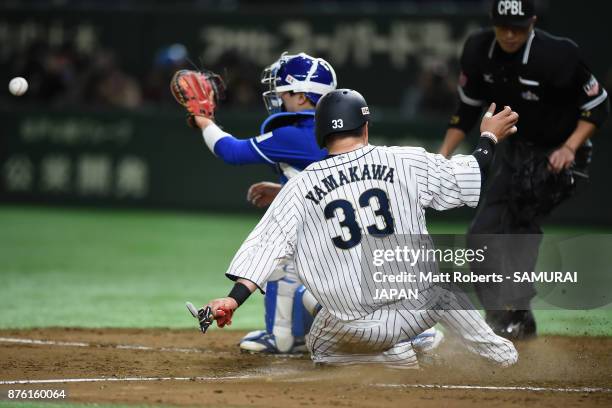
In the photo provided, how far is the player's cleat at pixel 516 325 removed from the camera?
789 centimetres

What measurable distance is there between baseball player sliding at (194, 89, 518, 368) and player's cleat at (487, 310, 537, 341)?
1.78 metres

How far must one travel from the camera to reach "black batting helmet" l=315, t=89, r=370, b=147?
241 inches

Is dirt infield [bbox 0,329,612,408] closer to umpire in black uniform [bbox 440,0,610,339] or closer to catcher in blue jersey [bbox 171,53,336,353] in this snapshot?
catcher in blue jersey [bbox 171,53,336,353]

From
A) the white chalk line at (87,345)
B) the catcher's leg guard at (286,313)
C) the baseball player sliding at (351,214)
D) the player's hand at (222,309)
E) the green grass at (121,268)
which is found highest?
the baseball player sliding at (351,214)

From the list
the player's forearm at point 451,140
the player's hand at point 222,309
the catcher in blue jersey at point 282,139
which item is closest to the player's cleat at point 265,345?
the catcher in blue jersey at point 282,139

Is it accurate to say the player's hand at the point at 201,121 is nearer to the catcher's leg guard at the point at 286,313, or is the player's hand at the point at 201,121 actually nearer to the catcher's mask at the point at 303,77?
the catcher's mask at the point at 303,77

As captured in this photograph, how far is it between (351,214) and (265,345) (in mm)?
1595

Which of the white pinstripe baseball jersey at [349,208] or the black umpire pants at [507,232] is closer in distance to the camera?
the white pinstripe baseball jersey at [349,208]

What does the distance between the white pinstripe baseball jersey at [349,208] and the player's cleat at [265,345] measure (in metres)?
1.17

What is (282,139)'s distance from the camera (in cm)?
698

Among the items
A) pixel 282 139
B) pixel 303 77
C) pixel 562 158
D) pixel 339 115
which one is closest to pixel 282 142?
pixel 282 139

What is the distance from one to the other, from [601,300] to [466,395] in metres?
2.39

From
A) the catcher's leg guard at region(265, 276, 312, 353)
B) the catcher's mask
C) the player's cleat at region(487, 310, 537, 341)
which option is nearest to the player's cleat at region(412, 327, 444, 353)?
the catcher's leg guard at region(265, 276, 312, 353)

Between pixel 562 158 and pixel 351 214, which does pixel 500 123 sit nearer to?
pixel 351 214
